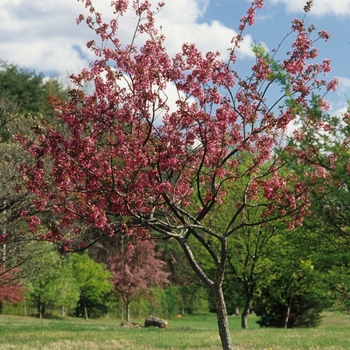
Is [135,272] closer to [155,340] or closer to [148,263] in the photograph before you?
[148,263]

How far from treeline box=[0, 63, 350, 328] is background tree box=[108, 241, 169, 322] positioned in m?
0.08

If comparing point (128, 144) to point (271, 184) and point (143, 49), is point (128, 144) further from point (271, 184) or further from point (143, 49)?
point (271, 184)

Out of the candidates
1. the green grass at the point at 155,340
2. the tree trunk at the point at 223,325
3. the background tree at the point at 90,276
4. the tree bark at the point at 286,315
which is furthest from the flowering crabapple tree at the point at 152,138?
the background tree at the point at 90,276

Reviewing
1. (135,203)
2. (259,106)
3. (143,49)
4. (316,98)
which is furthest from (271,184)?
(316,98)

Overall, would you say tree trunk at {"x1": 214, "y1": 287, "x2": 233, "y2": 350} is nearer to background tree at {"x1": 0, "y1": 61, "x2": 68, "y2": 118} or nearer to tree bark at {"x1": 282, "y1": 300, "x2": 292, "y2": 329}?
tree bark at {"x1": 282, "y1": 300, "x2": 292, "y2": 329}

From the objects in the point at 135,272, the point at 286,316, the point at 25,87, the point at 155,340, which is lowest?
the point at 155,340

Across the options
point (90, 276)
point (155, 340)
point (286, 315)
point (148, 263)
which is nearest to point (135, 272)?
point (148, 263)

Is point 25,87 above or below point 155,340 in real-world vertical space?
above

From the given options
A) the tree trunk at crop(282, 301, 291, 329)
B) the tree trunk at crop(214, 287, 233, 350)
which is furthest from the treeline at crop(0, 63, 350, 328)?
the tree trunk at crop(214, 287, 233, 350)

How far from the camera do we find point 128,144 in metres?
9.89

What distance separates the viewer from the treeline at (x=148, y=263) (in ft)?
37.1

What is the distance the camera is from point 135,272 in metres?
41.6

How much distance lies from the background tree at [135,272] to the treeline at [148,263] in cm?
8

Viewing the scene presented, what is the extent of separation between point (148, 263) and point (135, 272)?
2.32m
